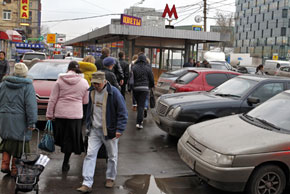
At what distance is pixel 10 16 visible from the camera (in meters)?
50.8

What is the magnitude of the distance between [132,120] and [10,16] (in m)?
46.4

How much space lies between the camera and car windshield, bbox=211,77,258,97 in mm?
7637

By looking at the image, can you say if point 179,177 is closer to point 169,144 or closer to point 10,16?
point 169,144

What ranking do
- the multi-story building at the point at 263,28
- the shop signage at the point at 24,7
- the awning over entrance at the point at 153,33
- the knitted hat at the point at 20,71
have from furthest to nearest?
the multi-story building at the point at 263,28, the shop signage at the point at 24,7, the awning over entrance at the point at 153,33, the knitted hat at the point at 20,71

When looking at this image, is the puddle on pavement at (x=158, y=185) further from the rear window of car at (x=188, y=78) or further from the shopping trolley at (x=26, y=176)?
the rear window of car at (x=188, y=78)

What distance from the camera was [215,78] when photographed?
397 inches

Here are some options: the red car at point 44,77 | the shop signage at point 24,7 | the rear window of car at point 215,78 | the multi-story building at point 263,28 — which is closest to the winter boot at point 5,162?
the red car at point 44,77

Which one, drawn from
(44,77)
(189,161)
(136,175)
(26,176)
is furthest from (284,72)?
(26,176)

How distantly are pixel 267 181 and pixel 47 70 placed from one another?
687cm

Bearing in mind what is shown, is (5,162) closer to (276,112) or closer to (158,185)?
(158,185)

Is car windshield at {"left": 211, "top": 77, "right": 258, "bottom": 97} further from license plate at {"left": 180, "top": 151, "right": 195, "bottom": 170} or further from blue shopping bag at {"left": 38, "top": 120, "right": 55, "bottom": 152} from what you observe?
blue shopping bag at {"left": 38, "top": 120, "right": 55, "bottom": 152}

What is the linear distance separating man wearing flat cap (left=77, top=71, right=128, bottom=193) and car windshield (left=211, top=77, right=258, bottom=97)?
3574 millimetres

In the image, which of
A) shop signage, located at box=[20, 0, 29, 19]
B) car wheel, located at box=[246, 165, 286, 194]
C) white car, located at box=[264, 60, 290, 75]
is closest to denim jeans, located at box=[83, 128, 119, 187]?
car wheel, located at box=[246, 165, 286, 194]

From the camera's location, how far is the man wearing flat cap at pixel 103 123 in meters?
4.86
